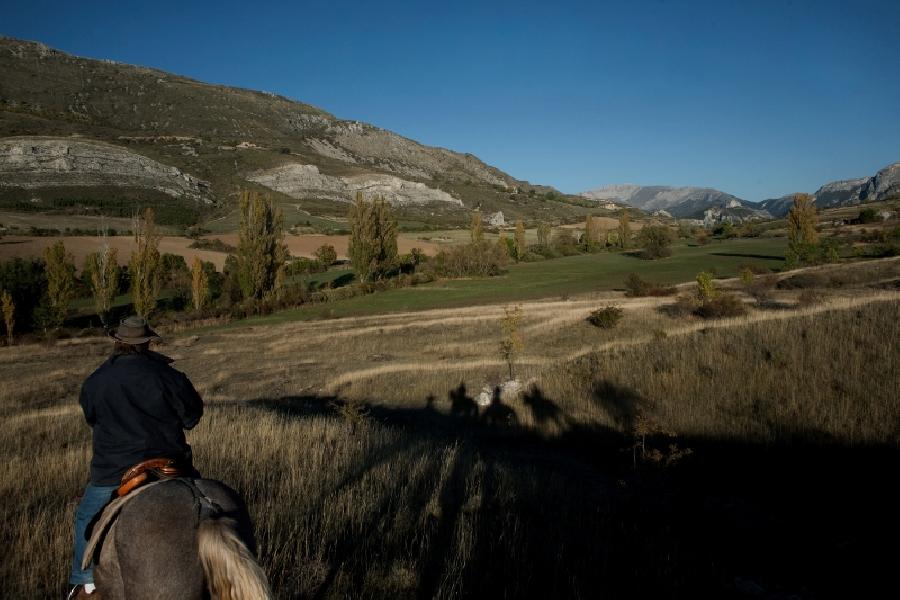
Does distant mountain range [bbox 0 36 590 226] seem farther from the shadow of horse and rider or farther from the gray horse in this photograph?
the gray horse

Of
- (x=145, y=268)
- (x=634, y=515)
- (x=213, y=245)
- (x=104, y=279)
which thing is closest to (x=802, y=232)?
(x=634, y=515)

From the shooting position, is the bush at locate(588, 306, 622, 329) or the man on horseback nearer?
the man on horseback

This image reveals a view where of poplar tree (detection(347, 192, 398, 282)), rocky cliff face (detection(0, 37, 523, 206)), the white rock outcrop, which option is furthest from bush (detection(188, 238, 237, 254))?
the white rock outcrop

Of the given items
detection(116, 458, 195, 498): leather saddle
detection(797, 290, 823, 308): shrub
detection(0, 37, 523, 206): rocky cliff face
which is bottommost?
detection(797, 290, 823, 308): shrub

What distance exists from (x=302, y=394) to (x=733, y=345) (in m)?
15.3

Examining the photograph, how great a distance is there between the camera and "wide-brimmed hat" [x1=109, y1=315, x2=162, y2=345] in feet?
11.9

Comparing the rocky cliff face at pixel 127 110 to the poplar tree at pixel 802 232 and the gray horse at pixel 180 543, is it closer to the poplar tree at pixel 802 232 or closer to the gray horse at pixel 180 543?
the poplar tree at pixel 802 232

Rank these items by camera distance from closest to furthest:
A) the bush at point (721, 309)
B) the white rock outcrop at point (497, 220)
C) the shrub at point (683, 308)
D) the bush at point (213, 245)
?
1. the bush at point (721, 309)
2. the shrub at point (683, 308)
3. the bush at point (213, 245)
4. the white rock outcrop at point (497, 220)

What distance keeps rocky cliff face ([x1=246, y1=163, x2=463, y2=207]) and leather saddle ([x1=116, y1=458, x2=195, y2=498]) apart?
154121 mm

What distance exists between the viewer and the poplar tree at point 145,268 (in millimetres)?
44562

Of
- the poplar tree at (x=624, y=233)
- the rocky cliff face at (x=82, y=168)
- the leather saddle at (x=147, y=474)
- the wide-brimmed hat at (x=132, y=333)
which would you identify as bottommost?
the leather saddle at (x=147, y=474)

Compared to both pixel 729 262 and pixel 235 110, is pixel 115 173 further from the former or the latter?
pixel 729 262

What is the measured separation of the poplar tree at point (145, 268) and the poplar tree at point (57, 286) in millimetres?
6178

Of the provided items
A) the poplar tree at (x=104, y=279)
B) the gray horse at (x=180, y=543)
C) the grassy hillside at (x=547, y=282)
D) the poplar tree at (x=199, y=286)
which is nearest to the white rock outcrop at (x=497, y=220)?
the grassy hillside at (x=547, y=282)
